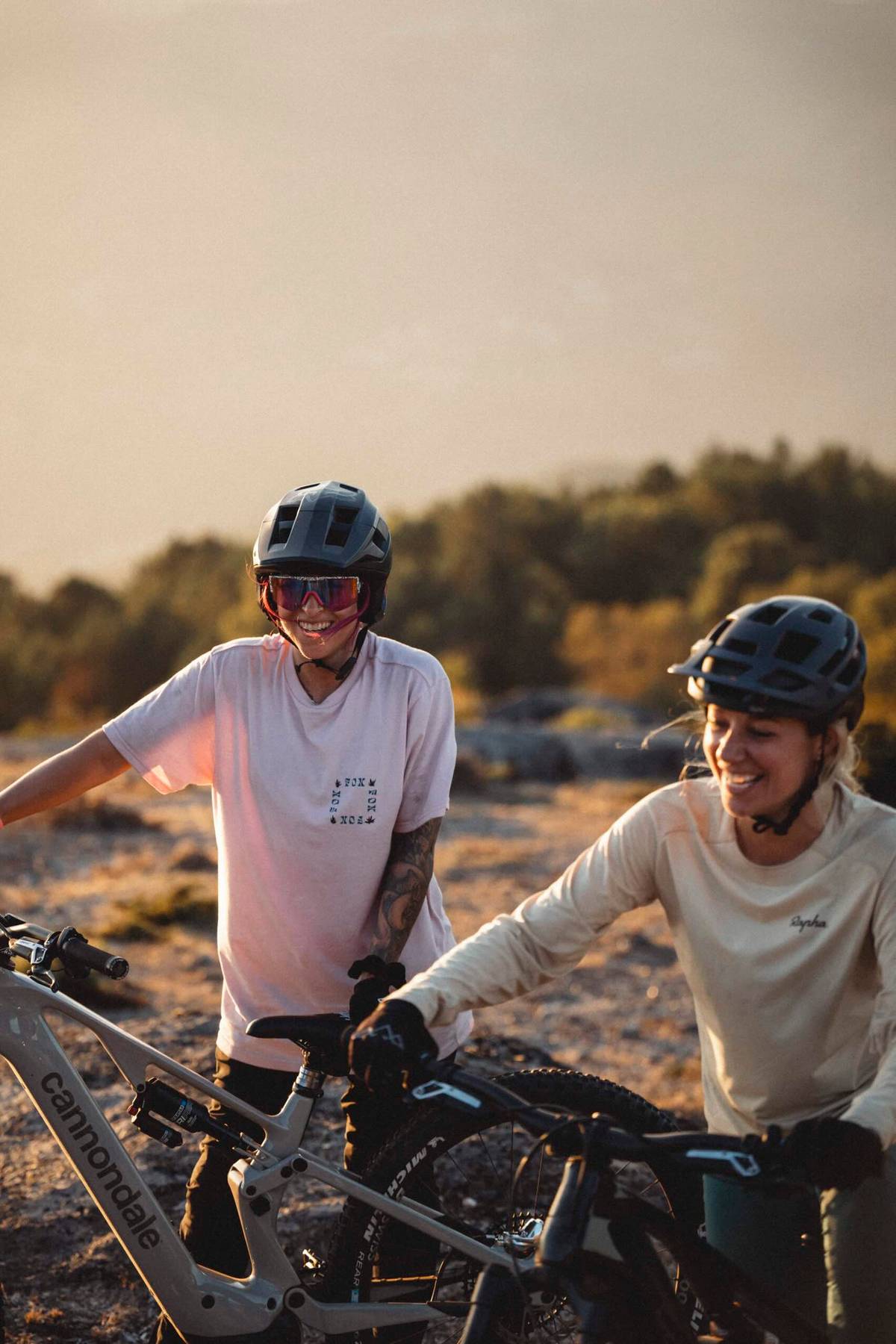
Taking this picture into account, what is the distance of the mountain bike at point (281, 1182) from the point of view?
2.91m

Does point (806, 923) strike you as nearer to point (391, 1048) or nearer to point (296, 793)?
point (391, 1048)

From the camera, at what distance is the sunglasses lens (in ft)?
10.6

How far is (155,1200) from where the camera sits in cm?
299

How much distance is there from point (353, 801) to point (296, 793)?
142 mm

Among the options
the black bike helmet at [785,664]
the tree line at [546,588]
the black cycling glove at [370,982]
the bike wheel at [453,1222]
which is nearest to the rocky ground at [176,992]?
the bike wheel at [453,1222]

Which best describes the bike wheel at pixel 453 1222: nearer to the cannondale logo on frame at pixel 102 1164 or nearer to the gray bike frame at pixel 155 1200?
the gray bike frame at pixel 155 1200

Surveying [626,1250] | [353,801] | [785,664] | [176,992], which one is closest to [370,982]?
[353,801]

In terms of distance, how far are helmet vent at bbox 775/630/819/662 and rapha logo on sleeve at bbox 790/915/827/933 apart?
1.73 ft

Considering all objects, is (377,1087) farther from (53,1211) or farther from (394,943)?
(53,1211)

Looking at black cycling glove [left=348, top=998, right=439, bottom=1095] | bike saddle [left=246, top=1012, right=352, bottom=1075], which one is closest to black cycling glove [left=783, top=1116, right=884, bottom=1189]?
black cycling glove [left=348, top=998, right=439, bottom=1095]

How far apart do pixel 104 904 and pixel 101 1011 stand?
3980mm

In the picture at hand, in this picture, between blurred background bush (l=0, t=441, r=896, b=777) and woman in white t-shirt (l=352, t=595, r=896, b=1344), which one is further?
blurred background bush (l=0, t=441, r=896, b=777)

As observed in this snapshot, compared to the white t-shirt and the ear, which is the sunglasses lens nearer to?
the white t-shirt

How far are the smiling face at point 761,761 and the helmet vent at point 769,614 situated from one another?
0.23 meters
